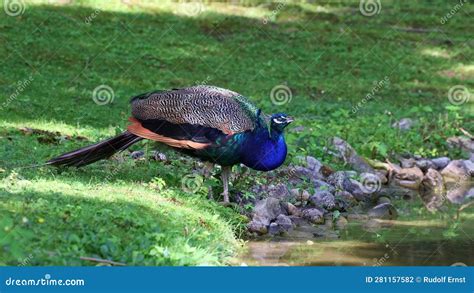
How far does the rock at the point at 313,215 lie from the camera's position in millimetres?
10242

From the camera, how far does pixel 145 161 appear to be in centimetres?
1079

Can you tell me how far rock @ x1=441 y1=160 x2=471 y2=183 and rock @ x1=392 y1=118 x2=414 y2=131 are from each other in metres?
1.50

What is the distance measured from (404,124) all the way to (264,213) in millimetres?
5880

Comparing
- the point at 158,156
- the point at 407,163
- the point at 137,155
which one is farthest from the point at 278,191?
the point at 407,163

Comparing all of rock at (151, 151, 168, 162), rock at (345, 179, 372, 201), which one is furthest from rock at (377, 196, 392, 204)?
rock at (151, 151, 168, 162)

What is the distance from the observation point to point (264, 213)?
977 cm

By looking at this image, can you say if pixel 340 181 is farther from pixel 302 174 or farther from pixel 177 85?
pixel 177 85

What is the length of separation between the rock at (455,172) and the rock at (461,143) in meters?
0.86

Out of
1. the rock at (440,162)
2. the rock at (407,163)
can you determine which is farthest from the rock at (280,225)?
the rock at (440,162)

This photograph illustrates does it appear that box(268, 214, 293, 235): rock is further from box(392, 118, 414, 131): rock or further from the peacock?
box(392, 118, 414, 131): rock

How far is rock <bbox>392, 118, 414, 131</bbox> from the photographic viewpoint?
48.8 feet

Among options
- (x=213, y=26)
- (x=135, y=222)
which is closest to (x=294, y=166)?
(x=135, y=222)

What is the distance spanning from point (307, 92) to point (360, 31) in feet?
15.0

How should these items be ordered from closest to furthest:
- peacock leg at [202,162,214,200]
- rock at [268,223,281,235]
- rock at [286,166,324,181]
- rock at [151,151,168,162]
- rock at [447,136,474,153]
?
rock at [268,223,281,235]
peacock leg at [202,162,214,200]
rock at [151,151,168,162]
rock at [286,166,324,181]
rock at [447,136,474,153]
